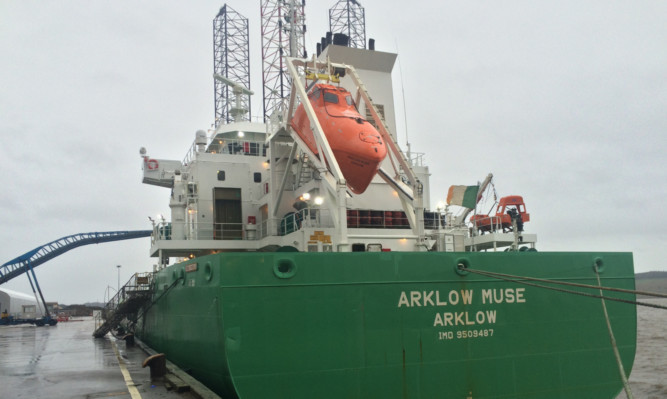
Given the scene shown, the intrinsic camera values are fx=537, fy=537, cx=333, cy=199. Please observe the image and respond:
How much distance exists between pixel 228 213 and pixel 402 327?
12982 millimetres

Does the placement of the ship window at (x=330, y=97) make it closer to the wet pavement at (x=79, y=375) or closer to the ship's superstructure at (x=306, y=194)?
the ship's superstructure at (x=306, y=194)

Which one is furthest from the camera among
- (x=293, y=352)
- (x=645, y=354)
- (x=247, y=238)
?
(x=645, y=354)

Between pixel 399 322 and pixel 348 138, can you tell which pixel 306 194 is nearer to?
pixel 348 138

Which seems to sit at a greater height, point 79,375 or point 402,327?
point 402,327

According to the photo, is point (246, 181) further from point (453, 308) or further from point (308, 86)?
point (453, 308)

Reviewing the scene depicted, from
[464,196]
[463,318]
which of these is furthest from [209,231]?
[463,318]

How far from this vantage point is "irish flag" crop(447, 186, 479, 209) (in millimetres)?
20047

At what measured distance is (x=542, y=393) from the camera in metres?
10.9

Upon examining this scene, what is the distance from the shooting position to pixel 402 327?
33.3 ft

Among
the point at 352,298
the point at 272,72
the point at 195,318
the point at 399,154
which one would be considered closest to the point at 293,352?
the point at 352,298

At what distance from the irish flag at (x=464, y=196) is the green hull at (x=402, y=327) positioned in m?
8.16

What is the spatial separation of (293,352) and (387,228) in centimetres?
901

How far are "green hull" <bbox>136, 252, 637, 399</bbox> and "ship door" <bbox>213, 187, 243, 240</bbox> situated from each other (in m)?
9.20

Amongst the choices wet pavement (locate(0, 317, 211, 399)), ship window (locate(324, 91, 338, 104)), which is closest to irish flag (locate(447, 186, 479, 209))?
ship window (locate(324, 91, 338, 104))
